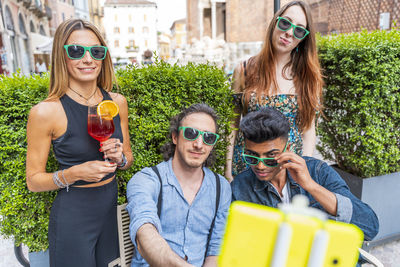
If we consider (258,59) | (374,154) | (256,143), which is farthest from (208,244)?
(374,154)

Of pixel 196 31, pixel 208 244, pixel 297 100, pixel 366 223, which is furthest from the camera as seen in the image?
pixel 196 31

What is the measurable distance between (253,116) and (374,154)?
2.19 meters

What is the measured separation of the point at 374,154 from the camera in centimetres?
335

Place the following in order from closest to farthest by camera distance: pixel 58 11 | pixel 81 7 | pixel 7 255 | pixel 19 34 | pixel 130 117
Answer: pixel 130 117
pixel 7 255
pixel 19 34
pixel 58 11
pixel 81 7

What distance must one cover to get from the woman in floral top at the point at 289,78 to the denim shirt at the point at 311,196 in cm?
40

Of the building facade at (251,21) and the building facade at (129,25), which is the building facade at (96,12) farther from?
the building facade at (251,21)

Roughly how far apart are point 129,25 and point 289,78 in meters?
66.6

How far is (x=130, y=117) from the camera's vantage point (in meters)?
2.59

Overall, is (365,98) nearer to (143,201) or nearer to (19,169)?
(143,201)

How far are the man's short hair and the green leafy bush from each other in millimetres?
821

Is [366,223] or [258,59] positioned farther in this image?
[258,59]

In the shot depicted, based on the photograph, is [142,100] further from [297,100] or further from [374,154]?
[374,154]

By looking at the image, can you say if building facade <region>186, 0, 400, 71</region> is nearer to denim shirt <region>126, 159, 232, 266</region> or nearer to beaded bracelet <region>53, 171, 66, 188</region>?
denim shirt <region>126, 159, 232, 266</region>

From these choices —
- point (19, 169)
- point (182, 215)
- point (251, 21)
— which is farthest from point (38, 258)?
point (251, 21)
